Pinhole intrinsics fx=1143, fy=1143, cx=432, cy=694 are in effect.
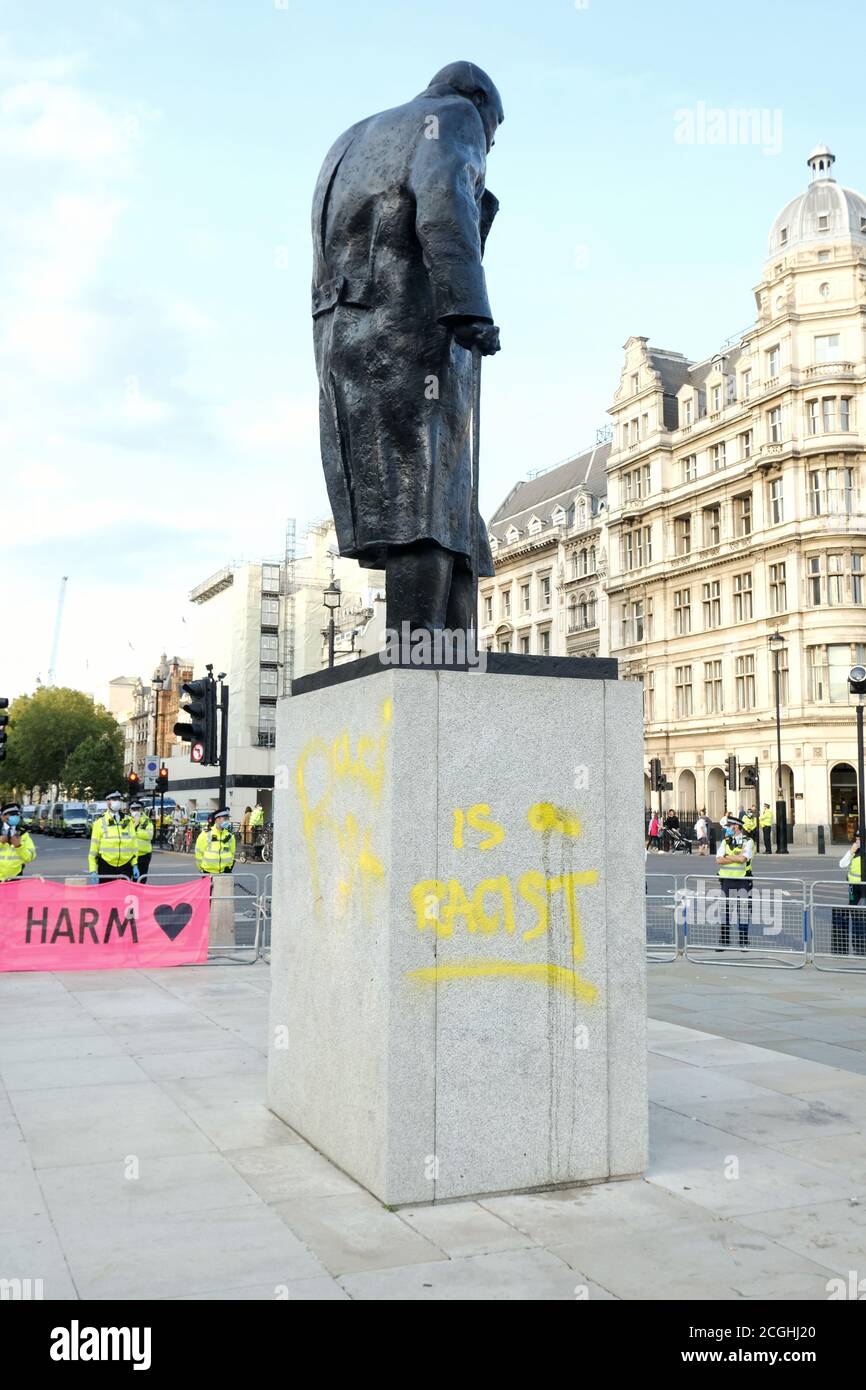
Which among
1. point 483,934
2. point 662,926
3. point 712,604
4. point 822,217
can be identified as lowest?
point 662,926

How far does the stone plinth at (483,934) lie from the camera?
461 cm

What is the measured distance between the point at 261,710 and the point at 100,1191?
229 feet

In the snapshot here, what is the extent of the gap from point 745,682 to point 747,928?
134 ft

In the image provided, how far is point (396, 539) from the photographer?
5.13 metres

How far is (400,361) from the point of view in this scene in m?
5.15

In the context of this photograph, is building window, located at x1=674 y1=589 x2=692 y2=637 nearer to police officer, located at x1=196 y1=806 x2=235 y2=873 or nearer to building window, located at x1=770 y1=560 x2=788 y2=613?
building window, located at x1=770 y1=560 x2=788 y2=613

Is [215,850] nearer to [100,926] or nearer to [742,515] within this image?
[100,926]

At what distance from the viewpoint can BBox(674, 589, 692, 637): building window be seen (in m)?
58.5

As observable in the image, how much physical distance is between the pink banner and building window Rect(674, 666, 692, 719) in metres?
47.5

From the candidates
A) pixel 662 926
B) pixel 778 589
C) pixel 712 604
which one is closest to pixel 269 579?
pixel 712 604

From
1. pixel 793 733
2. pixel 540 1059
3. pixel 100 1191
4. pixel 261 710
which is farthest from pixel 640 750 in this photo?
pixel 261 710

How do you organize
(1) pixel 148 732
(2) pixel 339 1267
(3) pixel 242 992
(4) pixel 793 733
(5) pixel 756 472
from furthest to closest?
(1) pixel 148 732
(5) pixel 756 472
(4) pixel 793 733
(3) pixel 242 992
(2) pixel 339 1267

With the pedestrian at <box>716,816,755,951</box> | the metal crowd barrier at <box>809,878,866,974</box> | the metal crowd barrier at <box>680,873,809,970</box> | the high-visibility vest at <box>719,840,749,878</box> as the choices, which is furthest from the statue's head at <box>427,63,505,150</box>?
the high-visibility vest at <box>719,840,749,878</box>
